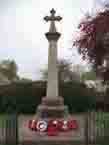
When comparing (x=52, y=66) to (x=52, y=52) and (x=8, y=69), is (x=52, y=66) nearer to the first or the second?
(x=52, y=52)

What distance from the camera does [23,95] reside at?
20.5 metres

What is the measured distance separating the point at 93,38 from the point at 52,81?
3.71m

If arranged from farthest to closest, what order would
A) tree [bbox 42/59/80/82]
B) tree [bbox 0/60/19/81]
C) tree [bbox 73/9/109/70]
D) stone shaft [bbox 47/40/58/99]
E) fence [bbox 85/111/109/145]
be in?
tree [bbox 0/60/19/81], tree [bbox 42/59/80/82], tree [bbox 73/9/109/70], stone shaft [bbox 47/40/58/99], fence [bbox 85/111/109/145]

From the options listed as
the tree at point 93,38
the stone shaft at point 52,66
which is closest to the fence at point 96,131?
the stone shaft at point 52,66

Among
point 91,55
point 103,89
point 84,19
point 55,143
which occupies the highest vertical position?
point 84,19

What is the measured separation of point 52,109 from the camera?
50.0 ft

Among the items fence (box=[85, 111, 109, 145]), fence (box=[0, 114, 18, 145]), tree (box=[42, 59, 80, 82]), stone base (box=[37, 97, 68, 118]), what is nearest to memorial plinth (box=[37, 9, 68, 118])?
stone base (box=[37, 97, 68, 118])

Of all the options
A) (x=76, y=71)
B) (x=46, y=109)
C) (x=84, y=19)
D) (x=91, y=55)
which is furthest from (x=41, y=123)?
(x=76, y=71)

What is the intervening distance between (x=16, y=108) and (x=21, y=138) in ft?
36.0

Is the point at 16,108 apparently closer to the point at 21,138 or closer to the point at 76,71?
the point at 21,138

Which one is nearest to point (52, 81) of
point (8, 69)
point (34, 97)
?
point (34, 97)

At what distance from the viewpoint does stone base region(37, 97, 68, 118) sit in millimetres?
15125

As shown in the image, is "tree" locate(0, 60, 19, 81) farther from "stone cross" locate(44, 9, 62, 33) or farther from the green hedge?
"stone cross" locate(44, 9, 62, 33)

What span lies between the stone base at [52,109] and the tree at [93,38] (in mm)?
3466
